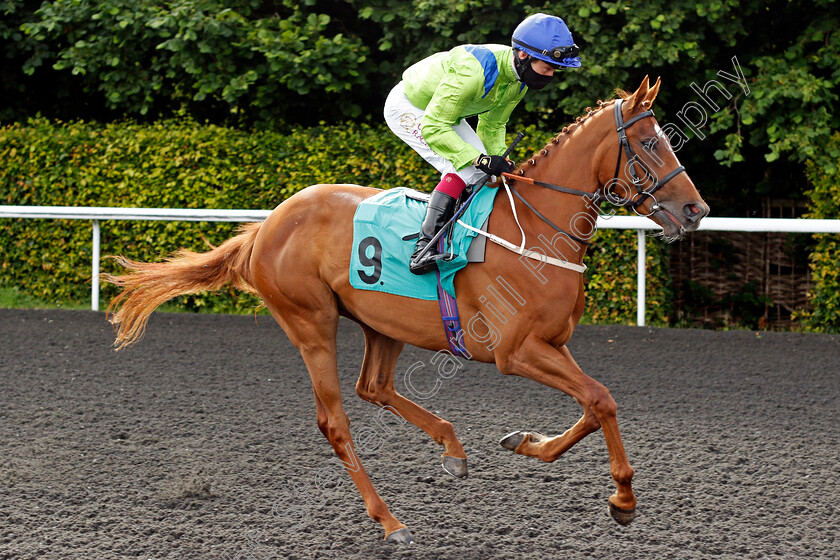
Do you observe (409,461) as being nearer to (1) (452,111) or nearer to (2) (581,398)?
(2) (581,398)

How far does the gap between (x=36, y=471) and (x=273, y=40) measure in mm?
5626

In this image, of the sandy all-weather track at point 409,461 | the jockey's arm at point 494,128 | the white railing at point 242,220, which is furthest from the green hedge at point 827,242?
the jockey's arm at point 494,128

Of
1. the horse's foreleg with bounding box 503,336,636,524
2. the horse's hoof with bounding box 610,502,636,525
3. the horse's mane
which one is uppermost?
the horse's mane

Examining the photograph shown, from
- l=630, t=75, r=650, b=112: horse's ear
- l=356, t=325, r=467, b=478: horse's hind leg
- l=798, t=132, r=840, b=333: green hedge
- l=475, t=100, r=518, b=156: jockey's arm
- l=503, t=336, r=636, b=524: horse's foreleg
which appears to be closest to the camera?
l=503, t=336, r=636, b=524: horse's foreleg

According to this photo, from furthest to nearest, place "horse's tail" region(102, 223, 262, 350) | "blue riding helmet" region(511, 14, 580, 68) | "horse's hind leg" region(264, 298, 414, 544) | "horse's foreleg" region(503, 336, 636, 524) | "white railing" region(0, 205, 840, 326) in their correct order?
"white railing" region(0, 205, 840, 326) < "horse's tail" region(102, 223, 262, 350) < "horse's hind leg" region(264, 298, 414, 544) < "blue riding helmet" region(511, 14, 580, 68) < "horse's foreleg" region(503, 336, 636, 524)

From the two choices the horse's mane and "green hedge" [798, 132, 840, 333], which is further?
"green hedge" [798, 132, 840, 333]

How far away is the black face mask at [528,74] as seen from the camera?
3.55 m

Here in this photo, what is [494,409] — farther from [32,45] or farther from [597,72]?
[32,45]

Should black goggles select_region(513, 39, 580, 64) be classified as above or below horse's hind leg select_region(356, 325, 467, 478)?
above

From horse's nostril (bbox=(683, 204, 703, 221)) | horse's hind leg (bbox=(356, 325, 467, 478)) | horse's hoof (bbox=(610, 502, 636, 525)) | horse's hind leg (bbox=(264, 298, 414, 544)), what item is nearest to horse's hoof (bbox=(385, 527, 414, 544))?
horse's hind leg (bbox=(264, 298, 414, 544))

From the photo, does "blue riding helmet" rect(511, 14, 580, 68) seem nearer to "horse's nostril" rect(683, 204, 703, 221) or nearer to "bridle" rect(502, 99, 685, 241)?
"bridle" rect(502, 99, 685, 241)

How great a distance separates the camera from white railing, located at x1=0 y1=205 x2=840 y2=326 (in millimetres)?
7340

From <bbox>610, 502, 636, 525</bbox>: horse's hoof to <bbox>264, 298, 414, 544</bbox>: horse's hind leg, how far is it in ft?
3.32

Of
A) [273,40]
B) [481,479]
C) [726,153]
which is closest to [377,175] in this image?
[273,40]
